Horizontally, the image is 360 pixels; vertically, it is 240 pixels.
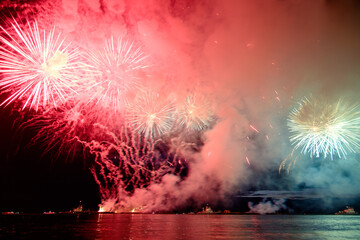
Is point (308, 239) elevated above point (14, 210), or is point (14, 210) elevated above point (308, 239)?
point (14, 210)

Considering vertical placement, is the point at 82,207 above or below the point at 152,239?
above

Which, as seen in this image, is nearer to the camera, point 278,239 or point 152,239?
point 152,239

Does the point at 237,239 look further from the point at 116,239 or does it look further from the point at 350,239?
the point at 350,239

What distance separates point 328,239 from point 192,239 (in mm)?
16967

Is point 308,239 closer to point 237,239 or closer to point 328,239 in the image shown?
point 328,239

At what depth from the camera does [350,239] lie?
3281cm

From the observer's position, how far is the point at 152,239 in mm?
26828

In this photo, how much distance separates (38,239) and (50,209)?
648ft

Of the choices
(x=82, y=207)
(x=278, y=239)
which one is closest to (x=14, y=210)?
(x=82, y=207)

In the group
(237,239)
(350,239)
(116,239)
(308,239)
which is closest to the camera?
(116,239)

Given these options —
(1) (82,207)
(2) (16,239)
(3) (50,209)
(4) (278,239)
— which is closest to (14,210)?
(3) (50,209)

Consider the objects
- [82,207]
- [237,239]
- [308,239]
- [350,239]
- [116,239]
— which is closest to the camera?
[116,239]

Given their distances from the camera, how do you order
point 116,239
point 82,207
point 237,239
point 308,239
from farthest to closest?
point 82,207 → point 308,239 → point 237,239 → point 116,239

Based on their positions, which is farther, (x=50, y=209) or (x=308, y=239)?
(x=50, y=209)
